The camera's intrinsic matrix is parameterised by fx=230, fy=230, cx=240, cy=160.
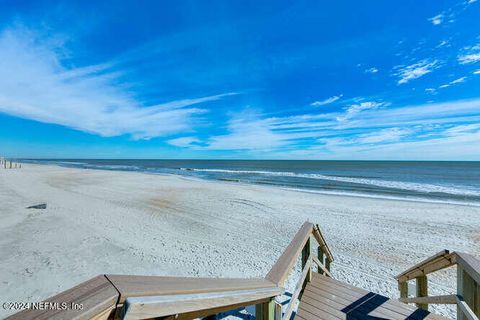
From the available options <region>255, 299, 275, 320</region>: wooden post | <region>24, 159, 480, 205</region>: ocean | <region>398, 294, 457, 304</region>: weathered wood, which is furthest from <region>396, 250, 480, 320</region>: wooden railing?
<region>24, 159, 480, 205</region>: ocean

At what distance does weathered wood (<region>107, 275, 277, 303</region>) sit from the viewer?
0.97 metres

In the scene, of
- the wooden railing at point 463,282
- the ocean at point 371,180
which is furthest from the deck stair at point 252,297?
the ocean at point 371,180

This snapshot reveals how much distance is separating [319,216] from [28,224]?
11977mm

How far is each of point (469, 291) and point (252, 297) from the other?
7.95 feet

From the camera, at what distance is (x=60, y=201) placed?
39.9 feet

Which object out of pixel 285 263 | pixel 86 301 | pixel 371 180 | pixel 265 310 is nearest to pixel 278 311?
pixel 265 310

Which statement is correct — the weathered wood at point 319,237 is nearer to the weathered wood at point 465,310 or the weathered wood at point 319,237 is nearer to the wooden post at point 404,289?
the wooden post at point 404,289

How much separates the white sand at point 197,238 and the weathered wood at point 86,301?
4931mm

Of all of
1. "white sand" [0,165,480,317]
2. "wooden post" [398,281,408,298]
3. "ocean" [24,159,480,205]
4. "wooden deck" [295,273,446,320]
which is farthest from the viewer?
"ocean" [24,159,480,205]

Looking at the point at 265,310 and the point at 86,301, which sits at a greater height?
the point at 86,301

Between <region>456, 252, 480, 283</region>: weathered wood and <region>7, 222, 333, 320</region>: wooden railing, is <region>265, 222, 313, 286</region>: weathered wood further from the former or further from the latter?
<region>456, 252, 480, 283</region>: weathered wood

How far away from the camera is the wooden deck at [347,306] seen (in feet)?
9.86

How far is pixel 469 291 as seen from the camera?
2.34m

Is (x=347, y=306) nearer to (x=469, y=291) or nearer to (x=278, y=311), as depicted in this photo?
(x=469, y=291)
